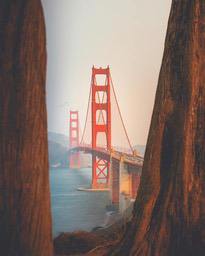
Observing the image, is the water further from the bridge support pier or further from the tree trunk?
the tree trunk

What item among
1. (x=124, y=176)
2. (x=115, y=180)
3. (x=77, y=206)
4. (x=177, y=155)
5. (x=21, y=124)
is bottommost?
(x=77, y=206)

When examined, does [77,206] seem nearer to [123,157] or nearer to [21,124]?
[123,157]

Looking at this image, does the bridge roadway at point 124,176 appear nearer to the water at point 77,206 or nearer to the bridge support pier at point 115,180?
the bridge support pier at point 115,180

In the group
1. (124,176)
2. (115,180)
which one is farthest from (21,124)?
(115,180)

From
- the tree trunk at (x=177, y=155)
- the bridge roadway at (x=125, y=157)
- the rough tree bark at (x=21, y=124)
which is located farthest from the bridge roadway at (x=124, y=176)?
the rough tree bark at (x=21, y=124)

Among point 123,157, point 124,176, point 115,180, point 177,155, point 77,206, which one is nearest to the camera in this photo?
Result: point 177,155

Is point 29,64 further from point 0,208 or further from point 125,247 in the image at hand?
point 125,247
